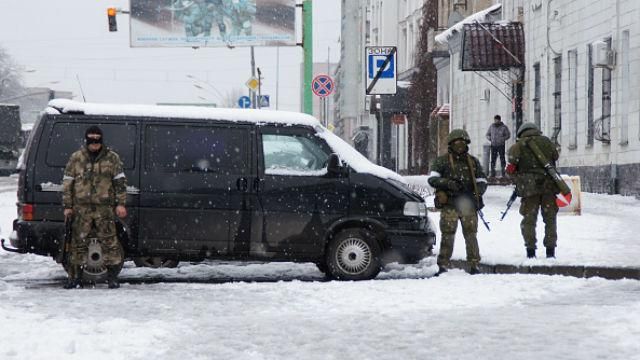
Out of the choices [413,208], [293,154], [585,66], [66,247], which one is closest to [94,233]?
[66,247]

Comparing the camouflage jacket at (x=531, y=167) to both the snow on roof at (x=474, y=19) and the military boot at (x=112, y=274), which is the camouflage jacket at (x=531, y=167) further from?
the snow on roof at (x=474, y=19)

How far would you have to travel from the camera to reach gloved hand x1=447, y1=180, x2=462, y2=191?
13.4 meters

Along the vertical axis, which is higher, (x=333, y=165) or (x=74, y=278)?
(x=333, y=165)

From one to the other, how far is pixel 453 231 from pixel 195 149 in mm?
2997

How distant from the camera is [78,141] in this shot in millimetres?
12594

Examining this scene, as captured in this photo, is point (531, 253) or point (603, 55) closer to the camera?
point (531, 253)

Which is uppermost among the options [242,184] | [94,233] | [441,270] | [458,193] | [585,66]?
[585,66]

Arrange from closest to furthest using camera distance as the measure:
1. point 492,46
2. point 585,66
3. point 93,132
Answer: point 93,132, point 585,66, point 492,46

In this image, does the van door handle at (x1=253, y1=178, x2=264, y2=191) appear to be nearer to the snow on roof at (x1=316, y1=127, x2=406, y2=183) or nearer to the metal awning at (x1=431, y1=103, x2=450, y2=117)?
the snow on roof at (x1=316, y1=127, x2=406, y2=183)

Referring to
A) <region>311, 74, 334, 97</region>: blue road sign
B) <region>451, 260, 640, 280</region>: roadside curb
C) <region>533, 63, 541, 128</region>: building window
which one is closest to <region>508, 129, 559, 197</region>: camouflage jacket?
<region>451, 260, 640, 280</region>: roadside curb

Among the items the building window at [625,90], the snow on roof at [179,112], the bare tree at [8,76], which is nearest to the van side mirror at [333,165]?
the snow on roof at [179,112]

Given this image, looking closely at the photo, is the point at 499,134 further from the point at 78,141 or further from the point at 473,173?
the point at 78,141

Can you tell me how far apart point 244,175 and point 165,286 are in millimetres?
1496

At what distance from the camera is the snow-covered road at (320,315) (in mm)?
7949
